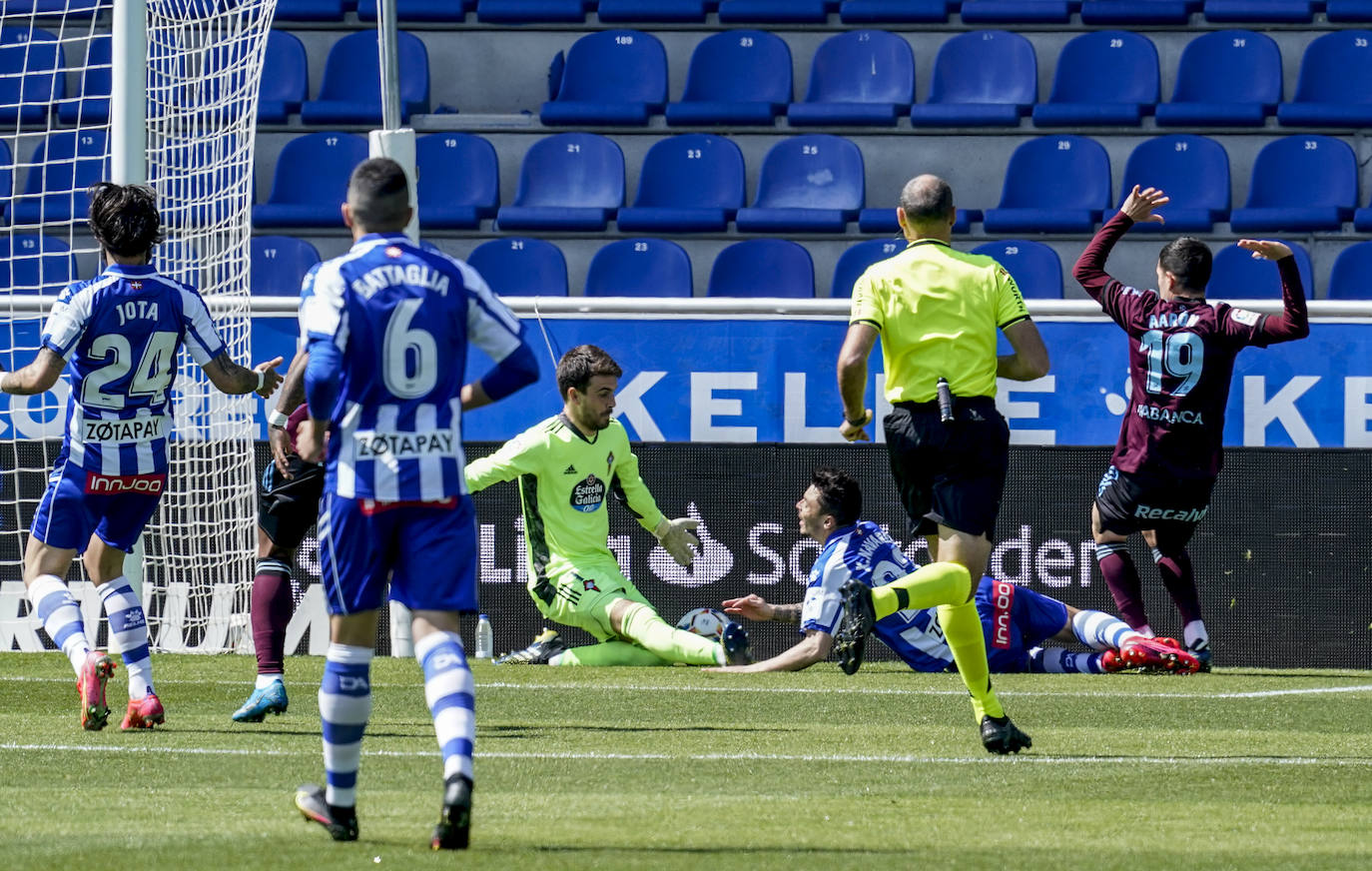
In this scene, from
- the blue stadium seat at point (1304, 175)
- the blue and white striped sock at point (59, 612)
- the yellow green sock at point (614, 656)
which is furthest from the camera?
the blue stadium seat at point (1304, 175)

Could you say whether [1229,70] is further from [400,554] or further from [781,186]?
[400,554]

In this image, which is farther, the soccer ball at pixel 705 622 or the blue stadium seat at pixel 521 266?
the blue stadium seat at pixel 521 266

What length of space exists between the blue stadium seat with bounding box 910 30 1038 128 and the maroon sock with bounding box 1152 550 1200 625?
6181 mm

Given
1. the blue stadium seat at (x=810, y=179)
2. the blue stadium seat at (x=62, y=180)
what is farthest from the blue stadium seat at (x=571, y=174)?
the blue stadium seat at (x=62, y=180)

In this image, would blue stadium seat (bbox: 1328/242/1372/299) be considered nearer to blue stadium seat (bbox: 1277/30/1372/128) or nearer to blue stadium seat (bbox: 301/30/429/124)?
blue stadium seat (bbox: 1277/30/1372/128)

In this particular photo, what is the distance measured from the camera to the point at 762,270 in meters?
14.3

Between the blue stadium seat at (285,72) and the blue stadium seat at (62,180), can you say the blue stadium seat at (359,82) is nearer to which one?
the blue stadium seat at (285,72)

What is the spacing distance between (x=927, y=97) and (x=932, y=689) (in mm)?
7712

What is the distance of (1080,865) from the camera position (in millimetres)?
4359

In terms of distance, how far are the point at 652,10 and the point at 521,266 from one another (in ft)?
10.2

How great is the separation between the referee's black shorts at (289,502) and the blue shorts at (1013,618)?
3.68 metres

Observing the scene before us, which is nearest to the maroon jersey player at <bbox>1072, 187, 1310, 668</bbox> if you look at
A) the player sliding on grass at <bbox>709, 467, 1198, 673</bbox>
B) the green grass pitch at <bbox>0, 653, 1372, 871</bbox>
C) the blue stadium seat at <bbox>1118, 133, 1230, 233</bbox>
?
the player sliding on grass at <bbox>709, 467, 1198, 673</bbox>

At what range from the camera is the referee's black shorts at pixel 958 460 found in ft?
22.3

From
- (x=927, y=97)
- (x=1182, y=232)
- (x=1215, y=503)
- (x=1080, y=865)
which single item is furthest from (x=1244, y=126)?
(x=1080, y=865)
